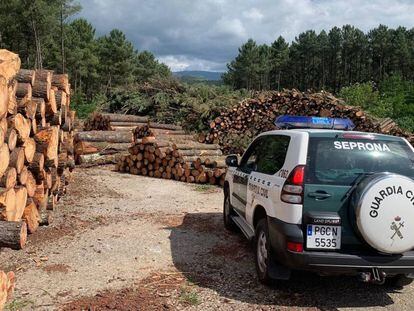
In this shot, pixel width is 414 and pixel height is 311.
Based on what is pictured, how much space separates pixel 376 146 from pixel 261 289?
198 cm

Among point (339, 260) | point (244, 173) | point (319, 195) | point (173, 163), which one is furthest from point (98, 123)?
point (339, 260)

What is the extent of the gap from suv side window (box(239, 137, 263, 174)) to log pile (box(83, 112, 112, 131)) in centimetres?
1206

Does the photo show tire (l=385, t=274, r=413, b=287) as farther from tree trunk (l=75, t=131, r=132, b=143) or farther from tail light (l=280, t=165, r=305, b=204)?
tree trunk (l=75, t=131, r=132, b=143)

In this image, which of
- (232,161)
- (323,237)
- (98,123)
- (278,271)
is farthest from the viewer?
(98,123)

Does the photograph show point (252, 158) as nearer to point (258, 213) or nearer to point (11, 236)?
point (258, 213)

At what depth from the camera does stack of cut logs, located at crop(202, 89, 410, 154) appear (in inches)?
606

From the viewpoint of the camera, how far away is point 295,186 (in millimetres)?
4391

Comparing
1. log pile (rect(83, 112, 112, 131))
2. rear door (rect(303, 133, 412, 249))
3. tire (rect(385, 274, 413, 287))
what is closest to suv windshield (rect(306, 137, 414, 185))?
rear door (rect(303, 133, 412, 249))

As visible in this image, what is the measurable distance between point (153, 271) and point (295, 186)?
88.2 inches

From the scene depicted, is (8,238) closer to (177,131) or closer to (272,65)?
(177,131)

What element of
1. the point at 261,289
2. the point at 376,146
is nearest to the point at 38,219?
the point at 261,289

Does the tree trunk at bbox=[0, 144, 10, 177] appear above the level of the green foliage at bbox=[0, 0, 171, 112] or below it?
below

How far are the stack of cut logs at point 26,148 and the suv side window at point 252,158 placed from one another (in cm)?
292

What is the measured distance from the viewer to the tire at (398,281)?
5047mm
